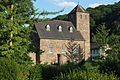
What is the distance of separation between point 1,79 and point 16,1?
9664mm

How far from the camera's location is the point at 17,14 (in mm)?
30562

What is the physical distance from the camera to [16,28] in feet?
97.1

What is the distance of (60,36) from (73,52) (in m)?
4.42

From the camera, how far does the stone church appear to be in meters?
75.5

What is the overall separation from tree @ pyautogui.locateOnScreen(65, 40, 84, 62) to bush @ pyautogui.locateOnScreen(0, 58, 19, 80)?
49807mm

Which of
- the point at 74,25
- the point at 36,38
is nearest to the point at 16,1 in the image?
the point at 36,38

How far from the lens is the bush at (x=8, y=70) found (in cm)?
2350

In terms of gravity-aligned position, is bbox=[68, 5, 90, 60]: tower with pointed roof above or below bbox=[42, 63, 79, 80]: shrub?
above

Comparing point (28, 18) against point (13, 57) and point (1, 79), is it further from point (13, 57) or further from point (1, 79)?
point (1, 79)

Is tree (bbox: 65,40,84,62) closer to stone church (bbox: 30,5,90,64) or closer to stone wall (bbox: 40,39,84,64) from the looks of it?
stone church (bbox: 30,5,90,64)

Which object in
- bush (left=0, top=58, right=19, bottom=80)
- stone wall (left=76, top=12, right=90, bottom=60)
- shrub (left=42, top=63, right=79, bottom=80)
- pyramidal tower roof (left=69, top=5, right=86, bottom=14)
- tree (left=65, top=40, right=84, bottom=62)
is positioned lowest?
tree (left=65, top=40, right=84, bottom=62)

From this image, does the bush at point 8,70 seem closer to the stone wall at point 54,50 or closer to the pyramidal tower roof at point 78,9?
the stone wall at point 54,50

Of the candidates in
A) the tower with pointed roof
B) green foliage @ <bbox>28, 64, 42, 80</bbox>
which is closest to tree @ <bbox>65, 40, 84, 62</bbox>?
the tower with pointed roof

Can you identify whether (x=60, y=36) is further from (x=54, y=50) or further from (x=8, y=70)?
(x=8, y=70)
